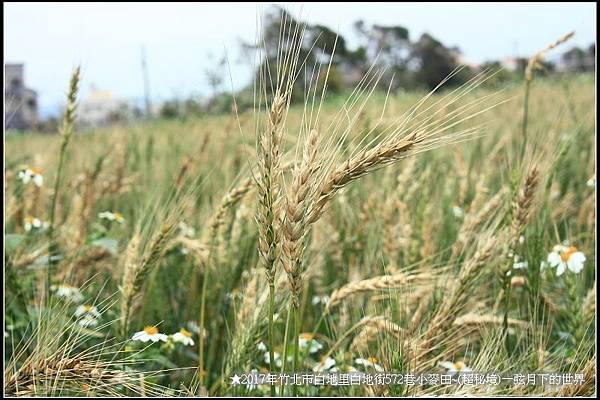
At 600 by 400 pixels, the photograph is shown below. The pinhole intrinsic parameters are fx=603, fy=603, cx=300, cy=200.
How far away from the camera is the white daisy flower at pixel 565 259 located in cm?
181

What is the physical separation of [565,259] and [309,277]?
0.83 meters

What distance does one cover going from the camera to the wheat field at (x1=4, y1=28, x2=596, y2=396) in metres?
1.02

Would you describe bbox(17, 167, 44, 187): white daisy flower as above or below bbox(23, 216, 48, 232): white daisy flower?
above

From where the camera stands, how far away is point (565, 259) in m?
1.91

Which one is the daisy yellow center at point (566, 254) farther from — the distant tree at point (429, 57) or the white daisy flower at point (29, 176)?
the distant tree at point (429, 57)

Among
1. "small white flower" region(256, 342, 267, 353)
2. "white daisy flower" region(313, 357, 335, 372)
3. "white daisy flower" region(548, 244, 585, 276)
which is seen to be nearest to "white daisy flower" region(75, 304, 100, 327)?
"small white flower" region(256, 342, 267, 353)

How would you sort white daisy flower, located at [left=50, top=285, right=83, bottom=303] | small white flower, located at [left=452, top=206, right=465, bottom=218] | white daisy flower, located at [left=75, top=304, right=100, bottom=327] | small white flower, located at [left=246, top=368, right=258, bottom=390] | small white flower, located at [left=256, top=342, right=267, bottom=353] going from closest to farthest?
white daisy flower, located at [left=75, top=304, right=100, bottom=327] < small white flower, located at [left=246, top=368, right=258, bottom=390] < small white flower, located at [left=256, top=342, right=267, bottom=353] < white daisy flower, located at [left=50, top=285, right=83, bottom=303] < small white flower, located at [left=452, top=206, right=465, bottom=218]

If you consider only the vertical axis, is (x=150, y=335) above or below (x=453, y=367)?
above

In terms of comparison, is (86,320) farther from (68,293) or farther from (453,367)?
(453,367)

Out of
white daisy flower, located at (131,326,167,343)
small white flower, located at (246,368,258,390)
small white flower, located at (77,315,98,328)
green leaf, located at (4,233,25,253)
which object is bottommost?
small white flower, located at (246,368,258,390)

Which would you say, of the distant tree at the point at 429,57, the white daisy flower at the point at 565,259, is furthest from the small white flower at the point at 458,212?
the distant tree at the point at 429,57

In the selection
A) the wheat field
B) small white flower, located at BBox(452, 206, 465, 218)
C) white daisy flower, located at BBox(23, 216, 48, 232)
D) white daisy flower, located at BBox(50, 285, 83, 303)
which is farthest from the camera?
small white flower, located at BBox(452, 206, 465, 218)

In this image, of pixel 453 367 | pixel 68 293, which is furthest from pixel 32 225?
pixel 453 367

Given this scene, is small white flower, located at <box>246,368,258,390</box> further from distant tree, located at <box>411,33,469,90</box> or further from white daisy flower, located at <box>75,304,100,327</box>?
distant tree, located at <box>411,33,469,90</box>
